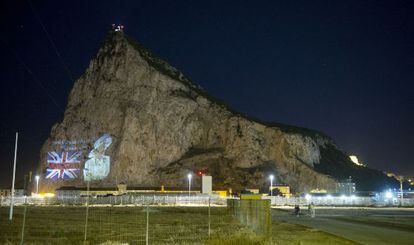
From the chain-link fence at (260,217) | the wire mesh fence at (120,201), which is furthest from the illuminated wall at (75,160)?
the chain-link fence at (260,217)

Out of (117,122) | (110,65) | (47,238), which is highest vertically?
(110,65)

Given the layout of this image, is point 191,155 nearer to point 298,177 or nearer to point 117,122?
point 117,122

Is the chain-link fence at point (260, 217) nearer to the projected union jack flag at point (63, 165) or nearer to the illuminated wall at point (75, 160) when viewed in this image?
the illuminated wall at point (75, 160)

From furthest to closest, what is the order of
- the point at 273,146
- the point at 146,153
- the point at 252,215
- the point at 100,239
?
the point at 273,146 → the point at 146,153 → the point at 252,215 → the point at 100,239

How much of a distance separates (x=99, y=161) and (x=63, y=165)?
1315 cm

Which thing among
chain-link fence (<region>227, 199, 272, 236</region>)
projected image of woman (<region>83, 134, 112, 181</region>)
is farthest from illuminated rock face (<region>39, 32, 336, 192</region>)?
chain-link fence (<region>227, 199, 272, 236</region>)

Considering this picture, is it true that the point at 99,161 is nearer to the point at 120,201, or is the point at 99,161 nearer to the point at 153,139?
the point at 153,139

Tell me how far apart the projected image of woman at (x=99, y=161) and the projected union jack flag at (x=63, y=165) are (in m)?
5.71

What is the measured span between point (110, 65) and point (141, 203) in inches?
3564

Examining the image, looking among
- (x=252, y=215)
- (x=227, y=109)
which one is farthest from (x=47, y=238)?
(x=227, y=109)

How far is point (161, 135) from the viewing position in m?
142

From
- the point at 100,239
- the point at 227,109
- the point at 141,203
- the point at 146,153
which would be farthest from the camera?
the point at 227,109

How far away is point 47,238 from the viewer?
824 inches

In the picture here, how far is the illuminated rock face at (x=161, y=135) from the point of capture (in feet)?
436
